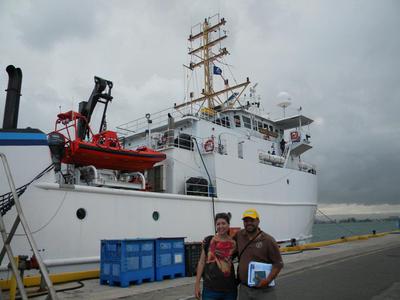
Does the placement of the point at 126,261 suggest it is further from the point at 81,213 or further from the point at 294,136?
the point at 294,136

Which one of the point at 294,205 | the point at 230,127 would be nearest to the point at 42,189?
the point at 230,127

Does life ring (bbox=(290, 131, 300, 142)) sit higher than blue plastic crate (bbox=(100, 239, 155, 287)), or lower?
higher

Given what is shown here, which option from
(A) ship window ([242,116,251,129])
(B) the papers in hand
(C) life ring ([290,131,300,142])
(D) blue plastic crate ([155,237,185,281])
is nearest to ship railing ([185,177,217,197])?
(D) blue plastic crate ([155,237,185,281])

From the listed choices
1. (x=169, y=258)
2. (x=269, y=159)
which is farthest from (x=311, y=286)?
(x=269, y=159)

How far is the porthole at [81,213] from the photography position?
28.8ft

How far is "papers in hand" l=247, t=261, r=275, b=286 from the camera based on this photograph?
11.0ft

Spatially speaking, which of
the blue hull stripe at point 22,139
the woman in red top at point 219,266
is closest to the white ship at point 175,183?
the blue hull stripe at point 22,139

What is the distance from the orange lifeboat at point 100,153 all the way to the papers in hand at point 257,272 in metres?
7.04

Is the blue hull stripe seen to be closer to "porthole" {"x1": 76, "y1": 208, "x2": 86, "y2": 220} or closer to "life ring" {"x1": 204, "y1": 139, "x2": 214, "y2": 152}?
"porthole" {"x1": 76, "y1": 208, "x2": 86, "y2": 220}

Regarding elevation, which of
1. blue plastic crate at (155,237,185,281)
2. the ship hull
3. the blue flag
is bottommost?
blue plastic crate at (155,237,185,281)

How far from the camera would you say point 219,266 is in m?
3.54

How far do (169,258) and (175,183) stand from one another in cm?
377

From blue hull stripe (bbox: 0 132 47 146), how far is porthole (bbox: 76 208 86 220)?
177 cm

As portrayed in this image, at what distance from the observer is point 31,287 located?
24.9 ft
